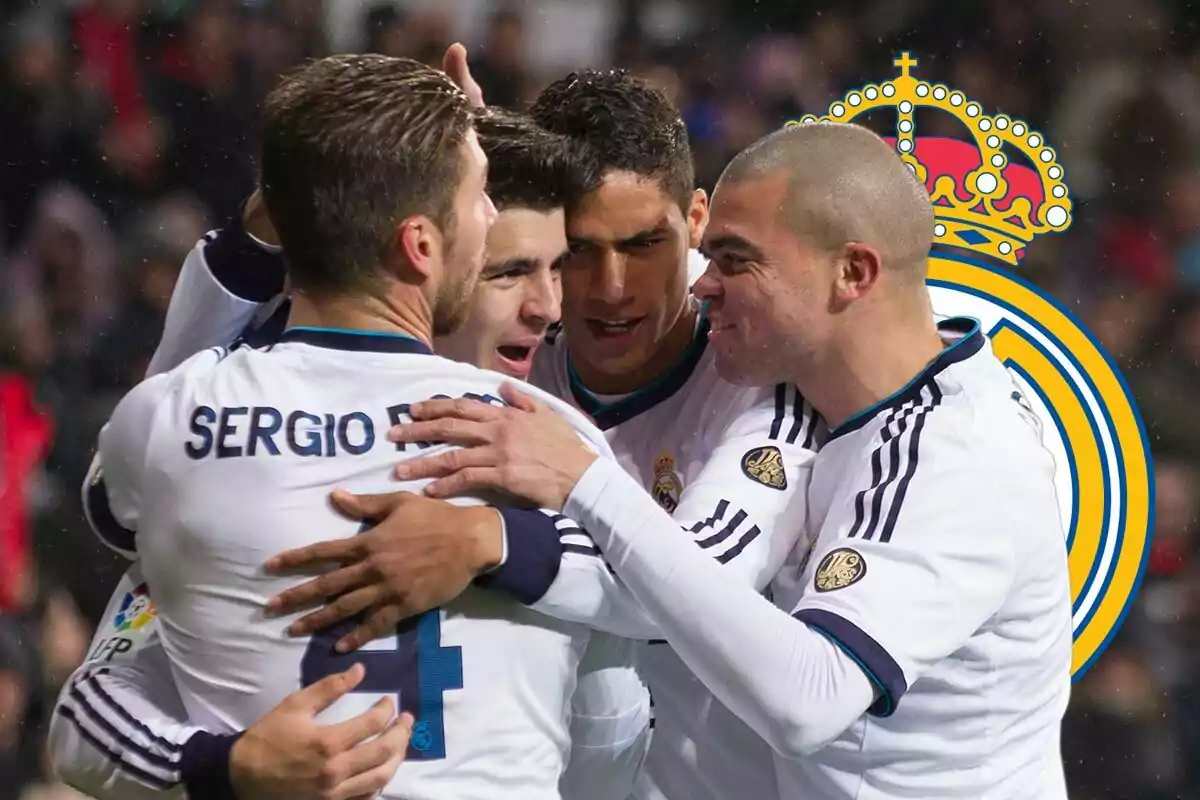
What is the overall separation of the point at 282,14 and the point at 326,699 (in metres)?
3.03

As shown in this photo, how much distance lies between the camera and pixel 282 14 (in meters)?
4.04

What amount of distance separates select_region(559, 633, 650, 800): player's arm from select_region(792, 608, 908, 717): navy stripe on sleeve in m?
0.29

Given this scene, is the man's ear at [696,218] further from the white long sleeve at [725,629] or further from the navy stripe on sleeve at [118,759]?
the navy stripe on sleeve at [118,759]

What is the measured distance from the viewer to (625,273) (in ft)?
7.04

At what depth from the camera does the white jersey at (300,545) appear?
1.43 metres

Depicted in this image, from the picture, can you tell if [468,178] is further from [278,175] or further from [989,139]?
[989,139]

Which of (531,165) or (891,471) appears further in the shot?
(531,165)

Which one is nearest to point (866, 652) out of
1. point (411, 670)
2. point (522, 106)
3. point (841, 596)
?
point (841, 596)

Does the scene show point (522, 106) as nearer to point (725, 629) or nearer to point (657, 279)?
point (657, 279)

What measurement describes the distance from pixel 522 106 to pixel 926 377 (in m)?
2.22

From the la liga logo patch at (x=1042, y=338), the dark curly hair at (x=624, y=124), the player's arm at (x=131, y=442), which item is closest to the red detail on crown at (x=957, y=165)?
the la liga logo patch at (x=1042, y=338)

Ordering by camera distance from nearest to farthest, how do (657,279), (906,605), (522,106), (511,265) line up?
(906,605), (511,265), (657,279), (522,106)

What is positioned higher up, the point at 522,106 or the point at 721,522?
the point at 522,106

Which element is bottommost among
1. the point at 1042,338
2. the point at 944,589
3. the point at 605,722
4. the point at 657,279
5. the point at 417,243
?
the point at 605,722
